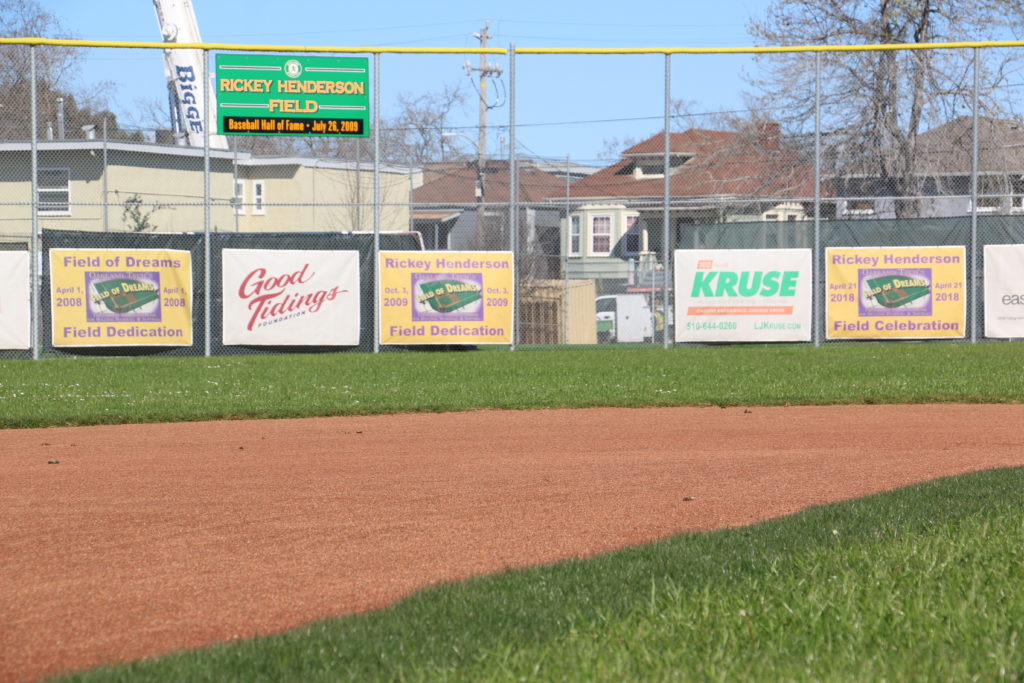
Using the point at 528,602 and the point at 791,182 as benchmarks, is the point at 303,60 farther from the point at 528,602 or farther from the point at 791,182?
the point at 528,602

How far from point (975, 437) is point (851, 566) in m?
6.47

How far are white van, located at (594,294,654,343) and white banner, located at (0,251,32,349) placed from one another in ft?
42.4

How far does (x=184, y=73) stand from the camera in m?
34.6

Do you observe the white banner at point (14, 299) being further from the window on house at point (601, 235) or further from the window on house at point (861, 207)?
the window on house at point (601, 235)

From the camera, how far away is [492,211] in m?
26.7

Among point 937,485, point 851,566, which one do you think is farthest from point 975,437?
point 851,566

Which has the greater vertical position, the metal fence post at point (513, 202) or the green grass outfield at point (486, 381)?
the metal fence post at point (513, 202)

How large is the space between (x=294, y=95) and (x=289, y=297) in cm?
351

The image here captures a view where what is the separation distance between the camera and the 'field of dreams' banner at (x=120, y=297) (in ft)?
66.5

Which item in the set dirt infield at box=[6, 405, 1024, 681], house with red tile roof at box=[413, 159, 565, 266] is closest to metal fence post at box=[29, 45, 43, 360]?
house with red tile roof at box=[413, 159, 565, 266]

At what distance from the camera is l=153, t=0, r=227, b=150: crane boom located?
3450 cm

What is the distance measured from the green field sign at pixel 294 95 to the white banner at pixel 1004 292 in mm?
10982

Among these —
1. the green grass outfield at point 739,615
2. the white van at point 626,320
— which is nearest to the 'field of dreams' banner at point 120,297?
the white van at point 626,320

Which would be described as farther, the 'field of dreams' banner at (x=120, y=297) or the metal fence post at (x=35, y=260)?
the 'field of dreams' banner at (x=120, y=297)
